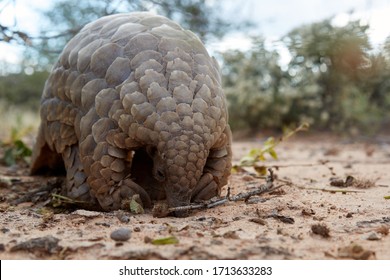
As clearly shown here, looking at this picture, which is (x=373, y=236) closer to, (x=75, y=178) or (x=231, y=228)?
(x=231, y=228)

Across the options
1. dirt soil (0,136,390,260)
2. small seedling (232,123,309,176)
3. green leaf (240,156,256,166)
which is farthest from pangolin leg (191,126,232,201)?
green leaf (240,156,256,166)

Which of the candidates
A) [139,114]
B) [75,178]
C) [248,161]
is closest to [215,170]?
[139,114]

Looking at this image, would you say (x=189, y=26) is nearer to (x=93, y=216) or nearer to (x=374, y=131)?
(x=93, y=216)

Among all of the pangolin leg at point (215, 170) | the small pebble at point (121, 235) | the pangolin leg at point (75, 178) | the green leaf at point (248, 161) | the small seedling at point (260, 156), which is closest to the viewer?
the small pebble at point (121, 235)

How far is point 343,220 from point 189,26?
3.00 m

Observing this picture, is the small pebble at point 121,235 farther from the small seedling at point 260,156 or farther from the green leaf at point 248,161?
the green leaf at point 248,161

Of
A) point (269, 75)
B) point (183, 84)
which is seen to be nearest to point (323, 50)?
point (183, 84)

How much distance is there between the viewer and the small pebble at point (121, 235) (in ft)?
8.84

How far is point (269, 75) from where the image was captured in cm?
1302

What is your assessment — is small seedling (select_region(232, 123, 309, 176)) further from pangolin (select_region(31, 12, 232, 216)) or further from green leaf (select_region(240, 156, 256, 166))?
pangolin (select_region(31, 12, 232, 216))

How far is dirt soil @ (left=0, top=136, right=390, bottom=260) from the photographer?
8.23ft

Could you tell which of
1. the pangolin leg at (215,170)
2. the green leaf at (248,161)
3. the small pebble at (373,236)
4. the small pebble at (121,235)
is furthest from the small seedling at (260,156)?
the small pebble at (121,235)

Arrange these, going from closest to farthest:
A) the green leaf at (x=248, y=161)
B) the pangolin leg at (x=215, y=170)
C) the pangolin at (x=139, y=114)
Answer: the pangolin at (x=139, y=114), the pangolin leg at (x=215, y=170), the green leaf at (x=248, y=161)

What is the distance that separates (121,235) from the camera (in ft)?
8.88
